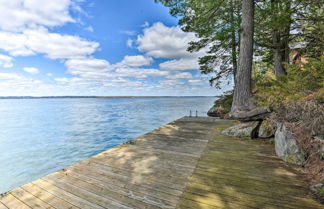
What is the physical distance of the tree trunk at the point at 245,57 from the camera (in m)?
5.75

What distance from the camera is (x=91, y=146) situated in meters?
10.6

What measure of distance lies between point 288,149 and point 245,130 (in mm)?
1797

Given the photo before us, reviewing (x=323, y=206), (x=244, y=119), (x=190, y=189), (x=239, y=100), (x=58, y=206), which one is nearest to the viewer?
(x=323, y=206)

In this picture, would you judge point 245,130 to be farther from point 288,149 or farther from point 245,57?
point 245,57

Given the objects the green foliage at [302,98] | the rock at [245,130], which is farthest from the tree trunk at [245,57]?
the green foliage at [302,98]

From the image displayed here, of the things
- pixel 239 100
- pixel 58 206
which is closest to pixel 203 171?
pixel 58 206

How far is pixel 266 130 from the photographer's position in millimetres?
4594

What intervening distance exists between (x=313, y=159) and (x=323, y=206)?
117cm

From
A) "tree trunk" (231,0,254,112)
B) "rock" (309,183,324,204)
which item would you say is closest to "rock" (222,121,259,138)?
"tree trunk" (231,0,254,112)

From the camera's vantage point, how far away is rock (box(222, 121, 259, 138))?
4723 mm

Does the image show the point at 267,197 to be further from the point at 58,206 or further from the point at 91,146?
the point at 91,146

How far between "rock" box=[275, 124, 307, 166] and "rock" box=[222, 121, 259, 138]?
1.22 metres

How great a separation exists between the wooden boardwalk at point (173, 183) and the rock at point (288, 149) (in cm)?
20

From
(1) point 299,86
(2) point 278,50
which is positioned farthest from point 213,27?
(1) point 299,86
